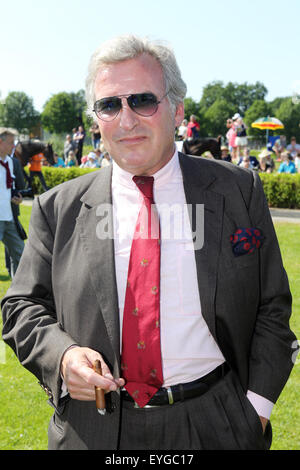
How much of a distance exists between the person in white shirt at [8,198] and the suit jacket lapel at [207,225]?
227 inches

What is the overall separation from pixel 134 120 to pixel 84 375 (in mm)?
1038

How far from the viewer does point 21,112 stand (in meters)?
93.7

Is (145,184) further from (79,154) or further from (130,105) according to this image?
(79,154)

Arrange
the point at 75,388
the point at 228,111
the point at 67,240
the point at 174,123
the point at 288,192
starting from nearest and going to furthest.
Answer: the point at 75,388, the point at 67,240, the point at 174,123, the point at 288,192, the point at 228,111

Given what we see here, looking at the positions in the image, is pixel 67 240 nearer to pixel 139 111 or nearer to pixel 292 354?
pixel 139 111

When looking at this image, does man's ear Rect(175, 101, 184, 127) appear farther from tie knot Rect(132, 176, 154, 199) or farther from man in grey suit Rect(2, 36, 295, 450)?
tie knot Rect(132, 176, 154, 199)

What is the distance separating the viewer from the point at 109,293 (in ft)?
6.48

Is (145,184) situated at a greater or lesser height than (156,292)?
greater

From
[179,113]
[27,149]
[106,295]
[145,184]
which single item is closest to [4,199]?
[179,113]

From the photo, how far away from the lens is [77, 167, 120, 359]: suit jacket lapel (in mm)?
1945

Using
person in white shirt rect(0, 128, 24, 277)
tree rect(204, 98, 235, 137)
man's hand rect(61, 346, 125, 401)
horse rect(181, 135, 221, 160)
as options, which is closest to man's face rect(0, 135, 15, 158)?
person in white shirt rect(0, 128, 24, 277)

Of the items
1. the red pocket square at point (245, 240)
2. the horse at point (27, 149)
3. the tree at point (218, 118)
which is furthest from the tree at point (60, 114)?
the red pocket square at point (245, 240)

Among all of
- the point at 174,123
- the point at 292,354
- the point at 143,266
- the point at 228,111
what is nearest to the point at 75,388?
the point at 143,266

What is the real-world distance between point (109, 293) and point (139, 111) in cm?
76
